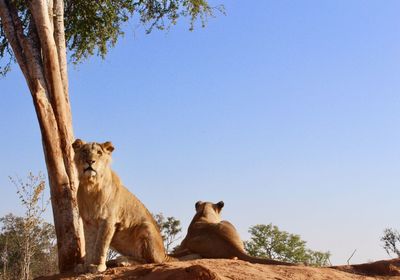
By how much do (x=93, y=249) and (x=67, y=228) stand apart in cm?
161

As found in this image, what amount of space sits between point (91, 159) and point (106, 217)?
3.22 ft

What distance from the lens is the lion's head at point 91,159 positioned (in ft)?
27.5

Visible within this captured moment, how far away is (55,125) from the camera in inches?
420

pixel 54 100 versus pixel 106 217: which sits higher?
pixel 54 100

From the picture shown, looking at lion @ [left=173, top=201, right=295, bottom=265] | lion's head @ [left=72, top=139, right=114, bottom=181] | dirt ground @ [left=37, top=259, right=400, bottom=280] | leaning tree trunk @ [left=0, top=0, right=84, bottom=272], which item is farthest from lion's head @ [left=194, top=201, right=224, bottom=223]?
lion's head @ [left=72, top=139, right=114, bottom=181]

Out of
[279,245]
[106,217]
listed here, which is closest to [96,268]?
[106,217]

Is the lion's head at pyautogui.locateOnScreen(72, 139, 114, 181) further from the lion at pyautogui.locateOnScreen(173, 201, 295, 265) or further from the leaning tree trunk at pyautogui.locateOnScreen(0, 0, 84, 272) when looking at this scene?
the lion at pyautogui.locateOnScreen(173, 201, 295, 265)

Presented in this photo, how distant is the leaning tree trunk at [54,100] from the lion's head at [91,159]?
171cm

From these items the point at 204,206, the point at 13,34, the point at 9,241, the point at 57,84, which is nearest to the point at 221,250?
the point at 204,206

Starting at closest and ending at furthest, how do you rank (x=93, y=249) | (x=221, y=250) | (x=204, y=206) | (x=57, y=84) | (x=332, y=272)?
(x=93, y=249) < (x=332, y=272) < (x=57, y=84) < (x=221, y=250) < (x=204, y=206)

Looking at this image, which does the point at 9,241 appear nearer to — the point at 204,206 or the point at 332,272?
the point at 204,206

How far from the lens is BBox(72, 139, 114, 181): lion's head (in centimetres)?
837

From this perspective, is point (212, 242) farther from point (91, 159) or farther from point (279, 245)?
point (279, 245)

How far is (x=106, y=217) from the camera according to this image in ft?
27.9
